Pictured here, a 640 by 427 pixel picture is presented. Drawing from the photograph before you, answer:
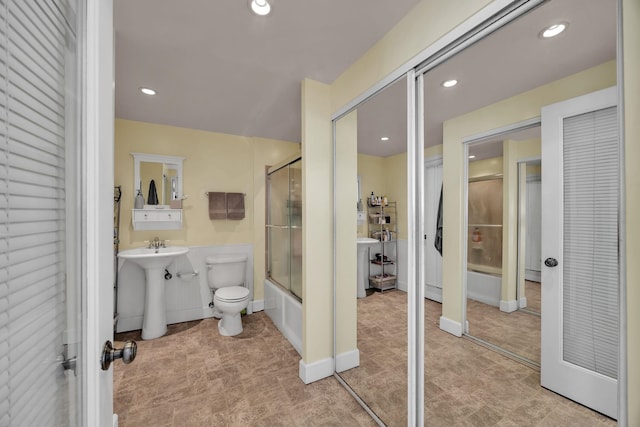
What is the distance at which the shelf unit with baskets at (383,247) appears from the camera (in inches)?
67.9

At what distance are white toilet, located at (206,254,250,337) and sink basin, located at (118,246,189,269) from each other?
0.45 metres

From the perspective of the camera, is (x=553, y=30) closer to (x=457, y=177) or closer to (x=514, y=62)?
(x=514, y=62)

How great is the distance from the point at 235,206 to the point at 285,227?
0.80 meters

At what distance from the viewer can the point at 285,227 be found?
3115 millimetres

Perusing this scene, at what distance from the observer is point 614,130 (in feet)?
2.72

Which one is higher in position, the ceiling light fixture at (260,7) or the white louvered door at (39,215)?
the ceiling light fixture at (260,7)

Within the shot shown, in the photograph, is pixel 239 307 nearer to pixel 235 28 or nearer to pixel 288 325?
pixel 288 325

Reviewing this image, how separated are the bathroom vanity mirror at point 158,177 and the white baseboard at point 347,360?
2.51 meters

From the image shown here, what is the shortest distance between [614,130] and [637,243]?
0.35 meters

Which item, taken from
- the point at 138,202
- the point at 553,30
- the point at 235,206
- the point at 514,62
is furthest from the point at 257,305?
the point at 553,30

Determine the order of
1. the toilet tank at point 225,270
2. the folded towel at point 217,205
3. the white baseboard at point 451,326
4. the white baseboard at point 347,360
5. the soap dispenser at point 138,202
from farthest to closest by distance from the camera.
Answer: the folded towel at point 217,205
the toilet tank at point 225,270
the soap dispenser at point 138,202
the white baseboard at point 347,360
the white baseboard at point 451,326

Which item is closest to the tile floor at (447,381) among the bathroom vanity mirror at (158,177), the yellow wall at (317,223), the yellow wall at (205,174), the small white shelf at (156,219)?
the yellow wall at (317,223)

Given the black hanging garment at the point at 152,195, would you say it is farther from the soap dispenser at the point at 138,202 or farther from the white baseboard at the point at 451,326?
the white baseboard at the point at 451,326

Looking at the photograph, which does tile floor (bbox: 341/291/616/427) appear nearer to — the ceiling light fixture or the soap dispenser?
the ceiling light fixture
